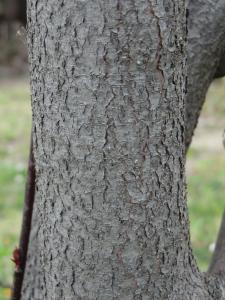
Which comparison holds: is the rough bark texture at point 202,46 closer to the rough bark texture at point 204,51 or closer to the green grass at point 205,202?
the rough bark texture at point 204,51

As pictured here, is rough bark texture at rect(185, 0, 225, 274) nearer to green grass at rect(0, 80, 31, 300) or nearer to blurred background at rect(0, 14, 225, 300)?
blurred background at rect(0, 14, 225, 300)

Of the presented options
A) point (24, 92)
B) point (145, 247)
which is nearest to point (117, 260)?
point (145, 247)

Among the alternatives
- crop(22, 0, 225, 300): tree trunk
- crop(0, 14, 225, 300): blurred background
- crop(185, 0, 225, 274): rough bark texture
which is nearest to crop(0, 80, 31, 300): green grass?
crop(0, 14, 225, 300): blurred background

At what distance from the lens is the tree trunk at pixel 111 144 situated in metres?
1.19

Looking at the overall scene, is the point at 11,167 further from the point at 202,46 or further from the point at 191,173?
the point at 202,46

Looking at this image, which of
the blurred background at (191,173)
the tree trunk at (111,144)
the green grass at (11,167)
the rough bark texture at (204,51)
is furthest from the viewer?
the blurred background at (191,173)

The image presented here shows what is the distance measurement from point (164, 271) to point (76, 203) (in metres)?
0.25

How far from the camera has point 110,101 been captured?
1.21 meters

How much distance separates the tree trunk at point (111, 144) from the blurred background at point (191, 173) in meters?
0.46

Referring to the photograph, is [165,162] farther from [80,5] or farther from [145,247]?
[80,5]

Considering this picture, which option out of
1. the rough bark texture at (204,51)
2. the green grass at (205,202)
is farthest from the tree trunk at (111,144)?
the green grass at (205,202)

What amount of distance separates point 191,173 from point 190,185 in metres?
0.35

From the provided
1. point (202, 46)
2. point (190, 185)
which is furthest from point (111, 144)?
point (190, 185)

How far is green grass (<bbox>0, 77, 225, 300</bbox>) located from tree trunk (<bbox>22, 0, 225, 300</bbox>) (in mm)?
1259
